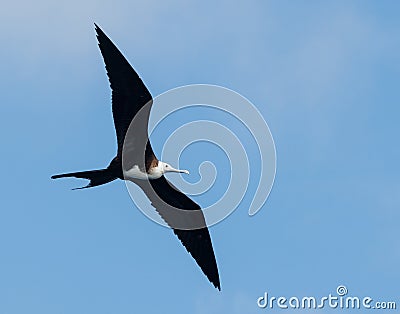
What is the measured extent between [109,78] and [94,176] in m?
1.10

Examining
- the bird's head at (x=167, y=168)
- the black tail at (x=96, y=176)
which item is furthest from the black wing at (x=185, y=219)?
the black tail at (x=96, y=176)

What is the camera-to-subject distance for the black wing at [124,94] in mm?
10672

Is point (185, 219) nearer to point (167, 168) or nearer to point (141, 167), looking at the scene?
point (167, 168)

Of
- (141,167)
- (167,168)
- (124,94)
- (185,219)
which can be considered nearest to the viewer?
(124,94)

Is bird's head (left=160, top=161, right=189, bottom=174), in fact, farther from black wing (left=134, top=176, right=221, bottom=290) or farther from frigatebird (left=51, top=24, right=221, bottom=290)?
black wing (left=134, top=176, right=221, bottom=290)

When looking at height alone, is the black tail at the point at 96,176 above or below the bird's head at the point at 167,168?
below

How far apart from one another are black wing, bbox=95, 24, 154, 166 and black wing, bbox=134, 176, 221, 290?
0.93 meters

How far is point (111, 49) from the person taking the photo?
34.9ft

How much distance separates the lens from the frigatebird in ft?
35.4

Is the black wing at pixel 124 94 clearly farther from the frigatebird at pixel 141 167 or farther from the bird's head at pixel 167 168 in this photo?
the bird's head at pixel 167 168

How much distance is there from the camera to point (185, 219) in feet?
40.4

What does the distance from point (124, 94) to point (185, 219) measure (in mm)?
2157

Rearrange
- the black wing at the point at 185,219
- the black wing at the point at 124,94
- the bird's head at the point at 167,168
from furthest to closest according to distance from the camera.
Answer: the black wing at the point at 185,219
the bird's head at the point at 167,168
the black wing at the point at 124,94

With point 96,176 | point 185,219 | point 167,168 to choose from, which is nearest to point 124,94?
point 96,176
